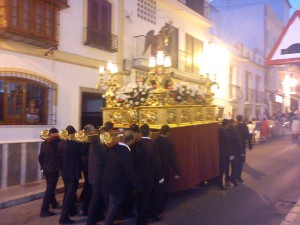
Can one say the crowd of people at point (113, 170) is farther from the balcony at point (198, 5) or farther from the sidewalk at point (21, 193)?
the balcony at point (198, 5)

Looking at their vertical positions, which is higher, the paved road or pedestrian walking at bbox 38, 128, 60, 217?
pedestrian walking at bbox 38, 128, 60, 217

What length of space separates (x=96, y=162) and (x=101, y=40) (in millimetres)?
6842

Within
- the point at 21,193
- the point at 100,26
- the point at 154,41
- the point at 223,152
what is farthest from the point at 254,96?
the point at 21,193

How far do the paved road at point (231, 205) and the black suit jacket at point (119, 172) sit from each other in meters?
1.12

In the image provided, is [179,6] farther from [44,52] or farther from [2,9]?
[2,9]

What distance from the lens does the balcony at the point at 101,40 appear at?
10.7 metres

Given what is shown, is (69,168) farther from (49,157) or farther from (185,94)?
(185,94)

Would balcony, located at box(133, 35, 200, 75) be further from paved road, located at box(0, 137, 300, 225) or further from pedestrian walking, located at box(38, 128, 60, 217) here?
pedestrian walking, located at box(38, 128, 60, 217)

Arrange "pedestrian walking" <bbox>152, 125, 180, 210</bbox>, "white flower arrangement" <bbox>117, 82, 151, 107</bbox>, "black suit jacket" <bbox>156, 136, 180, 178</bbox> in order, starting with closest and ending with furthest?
"pedestrian walking" <bbox>152, 125, 180, 210</bbox> → "black suit jacket" <bbox>156, 136, 180, 178</bbox> → "white flower arrangement" <bbox>117, 82, 151, 107</bbox>

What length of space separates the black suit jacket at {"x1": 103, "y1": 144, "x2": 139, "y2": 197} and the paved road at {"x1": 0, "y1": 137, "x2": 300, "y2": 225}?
1.12 m

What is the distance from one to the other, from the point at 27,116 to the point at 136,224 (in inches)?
200

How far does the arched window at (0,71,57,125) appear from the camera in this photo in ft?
27.8

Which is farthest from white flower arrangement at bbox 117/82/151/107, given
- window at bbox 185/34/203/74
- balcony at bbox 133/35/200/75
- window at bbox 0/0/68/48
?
window at bbox 185/34/203/74

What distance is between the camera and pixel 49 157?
20.4 feet
